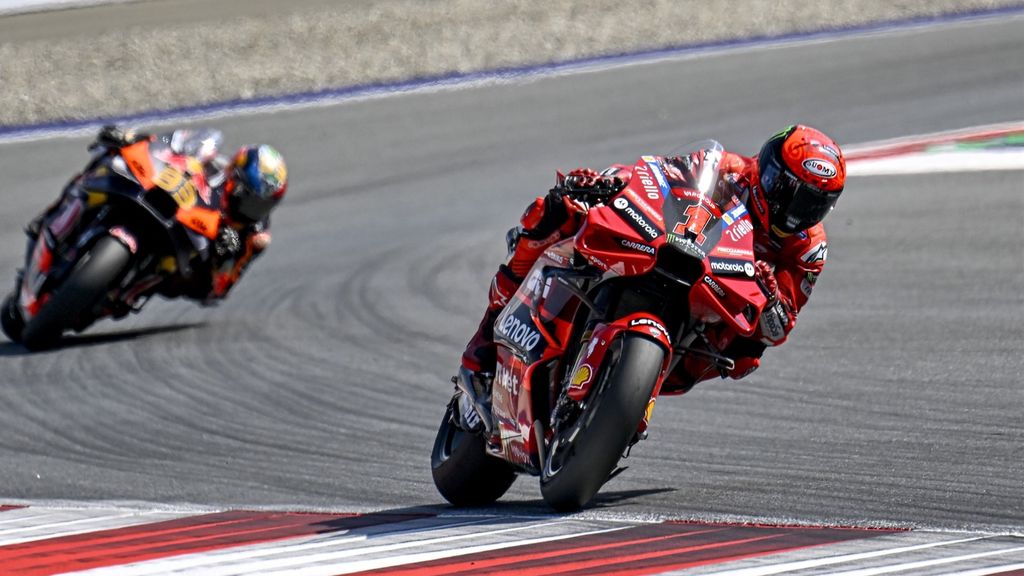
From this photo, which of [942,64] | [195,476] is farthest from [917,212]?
[195,476]

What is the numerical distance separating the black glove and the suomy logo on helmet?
6.07 meters

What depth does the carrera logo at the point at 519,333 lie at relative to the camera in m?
5.91

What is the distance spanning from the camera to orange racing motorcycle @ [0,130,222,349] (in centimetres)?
1047

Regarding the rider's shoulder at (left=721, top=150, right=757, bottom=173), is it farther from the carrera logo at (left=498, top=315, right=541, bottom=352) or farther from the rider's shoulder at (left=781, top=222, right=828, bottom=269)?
the carrera logo at (left=498, top=315, right=541, bottom=352)

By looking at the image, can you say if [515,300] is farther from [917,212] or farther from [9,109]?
[9,109]

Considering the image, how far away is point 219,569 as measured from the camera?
4.85 meters

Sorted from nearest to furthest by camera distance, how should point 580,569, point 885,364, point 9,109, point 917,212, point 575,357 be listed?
point 580,569
point 575,357
point 885,364
point 917,212
point 9,109

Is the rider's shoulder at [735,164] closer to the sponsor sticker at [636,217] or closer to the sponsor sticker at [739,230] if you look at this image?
the sponsor sticker at [739,230]

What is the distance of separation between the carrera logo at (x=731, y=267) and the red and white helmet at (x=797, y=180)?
0.37 metres

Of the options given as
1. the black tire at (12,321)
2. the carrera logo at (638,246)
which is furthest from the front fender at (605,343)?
the black tire at (12,321)

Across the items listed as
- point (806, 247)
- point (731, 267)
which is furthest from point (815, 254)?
point (731, 267)

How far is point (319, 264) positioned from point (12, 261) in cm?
270

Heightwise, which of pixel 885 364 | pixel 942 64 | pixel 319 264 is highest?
pixel 885 364

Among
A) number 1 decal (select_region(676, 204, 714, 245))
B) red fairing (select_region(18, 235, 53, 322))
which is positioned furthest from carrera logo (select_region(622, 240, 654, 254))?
red fairing (select_region(18, 235, 53, 322))
